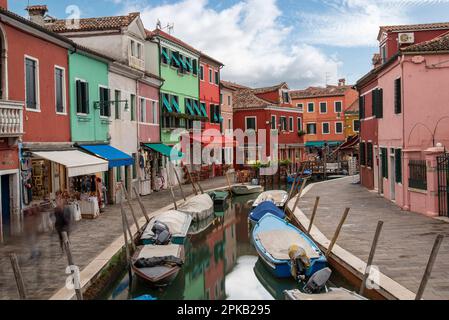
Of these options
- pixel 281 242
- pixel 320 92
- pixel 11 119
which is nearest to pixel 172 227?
pixel 281 242

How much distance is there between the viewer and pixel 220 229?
21484 millimetres

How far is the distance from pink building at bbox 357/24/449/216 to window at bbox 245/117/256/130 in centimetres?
2469

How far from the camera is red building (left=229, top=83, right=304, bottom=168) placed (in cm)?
4569

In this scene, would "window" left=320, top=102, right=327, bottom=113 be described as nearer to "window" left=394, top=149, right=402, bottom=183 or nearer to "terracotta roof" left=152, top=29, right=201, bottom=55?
"terracotta roof" left=152, top=29, right=201, bottom=55

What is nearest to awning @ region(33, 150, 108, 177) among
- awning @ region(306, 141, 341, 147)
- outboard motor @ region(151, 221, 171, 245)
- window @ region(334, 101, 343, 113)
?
outboard motor @ region(151, 221, 171, 245)

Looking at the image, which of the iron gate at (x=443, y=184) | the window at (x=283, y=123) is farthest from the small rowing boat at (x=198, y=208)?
the window at (x=283, y=123)

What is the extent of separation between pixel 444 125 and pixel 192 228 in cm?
1002

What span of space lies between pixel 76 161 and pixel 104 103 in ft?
18.7

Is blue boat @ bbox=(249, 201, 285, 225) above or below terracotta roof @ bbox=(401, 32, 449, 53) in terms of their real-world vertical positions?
below

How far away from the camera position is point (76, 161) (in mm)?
16719

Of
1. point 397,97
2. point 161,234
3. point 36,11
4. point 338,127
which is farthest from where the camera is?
point 338,127

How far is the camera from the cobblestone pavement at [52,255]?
1024 centimetres

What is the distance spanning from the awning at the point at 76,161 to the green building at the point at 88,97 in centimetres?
157

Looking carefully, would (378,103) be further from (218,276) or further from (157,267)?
(157,267)
